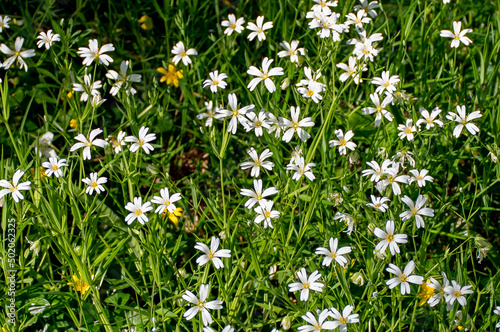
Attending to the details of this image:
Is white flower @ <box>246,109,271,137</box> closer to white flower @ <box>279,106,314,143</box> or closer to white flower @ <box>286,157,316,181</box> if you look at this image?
white flower @ <box>279,106,314,143</box>

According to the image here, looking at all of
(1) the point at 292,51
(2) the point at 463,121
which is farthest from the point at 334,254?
(1) the point at 292,51

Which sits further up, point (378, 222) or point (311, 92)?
point (311, 92)

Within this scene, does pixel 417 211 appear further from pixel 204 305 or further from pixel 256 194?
pixel 204 305

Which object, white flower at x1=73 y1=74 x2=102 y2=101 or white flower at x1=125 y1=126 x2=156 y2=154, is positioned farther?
white flower at x1=73 y1=74 x2=102 y2=101

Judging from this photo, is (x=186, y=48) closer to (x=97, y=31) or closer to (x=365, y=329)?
(x=97, y=31)

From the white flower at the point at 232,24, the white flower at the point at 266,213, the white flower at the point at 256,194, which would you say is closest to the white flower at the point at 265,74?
the white flower at the point at 232,24

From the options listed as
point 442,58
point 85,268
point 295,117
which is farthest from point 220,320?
point 442,58

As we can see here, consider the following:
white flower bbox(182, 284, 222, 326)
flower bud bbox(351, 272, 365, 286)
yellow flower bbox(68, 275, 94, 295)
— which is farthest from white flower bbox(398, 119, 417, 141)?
yellow flower bbox(68, 275, 94, 295)
